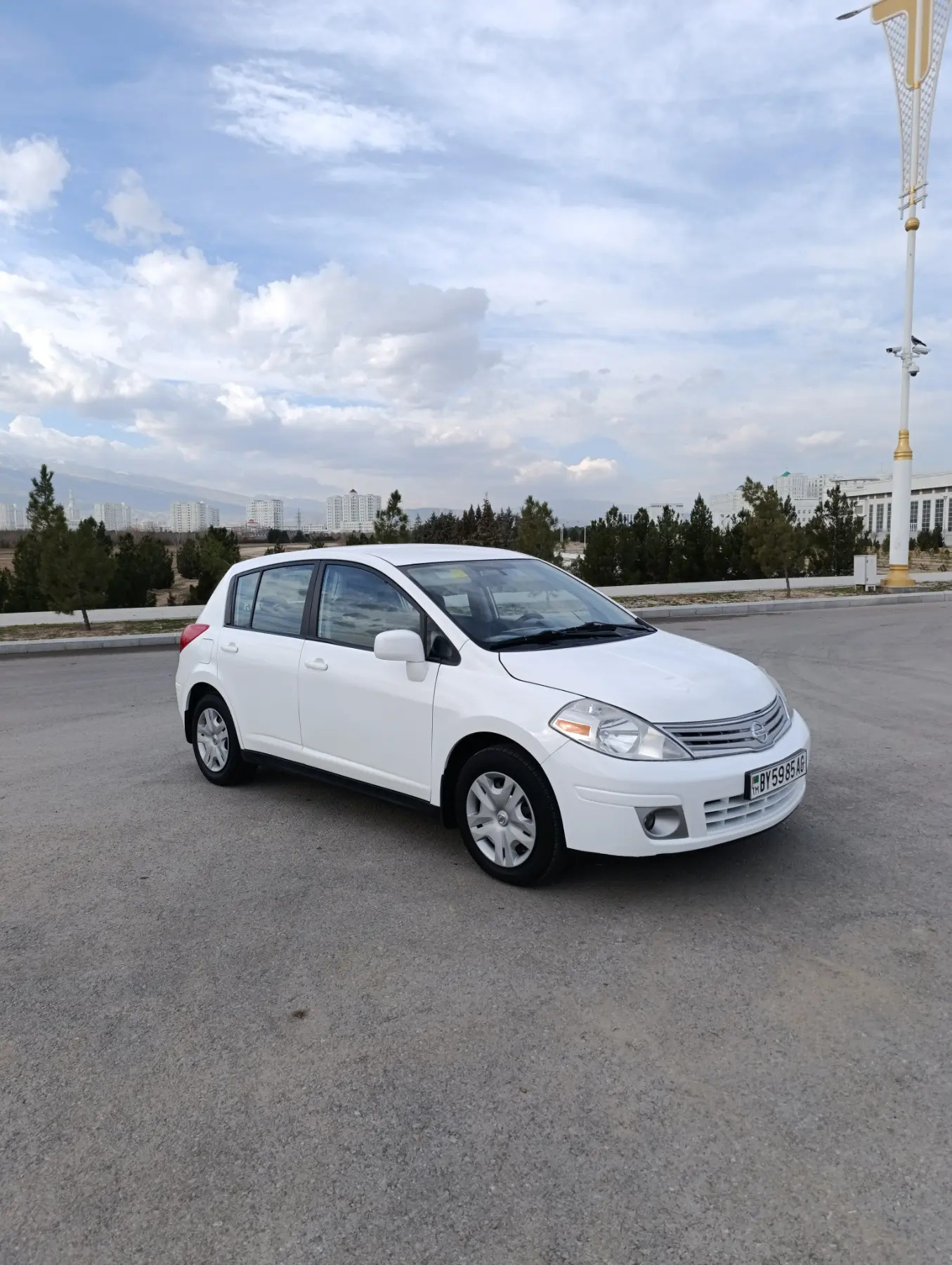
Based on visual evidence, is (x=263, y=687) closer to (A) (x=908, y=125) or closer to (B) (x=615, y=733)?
(B) (x=615, y=733)

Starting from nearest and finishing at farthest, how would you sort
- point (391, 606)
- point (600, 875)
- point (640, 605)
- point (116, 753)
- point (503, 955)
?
point (503, 955)
point (600, 875)
point (391, 606)
point (116, 753)
point (640, 605)

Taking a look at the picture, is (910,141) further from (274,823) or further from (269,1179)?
(269,1179)

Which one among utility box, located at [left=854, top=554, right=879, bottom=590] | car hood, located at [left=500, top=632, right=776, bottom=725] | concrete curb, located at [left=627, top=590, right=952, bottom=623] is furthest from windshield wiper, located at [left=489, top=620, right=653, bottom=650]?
utility box, located at [left=854, top=554, right=879, bottom=590]

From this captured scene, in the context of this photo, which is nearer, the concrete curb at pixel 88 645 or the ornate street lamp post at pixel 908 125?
the concrete curb at pixel 88 645

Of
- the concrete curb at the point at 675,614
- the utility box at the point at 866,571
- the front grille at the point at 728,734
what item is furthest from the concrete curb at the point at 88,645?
the utility box at the point at 866,571

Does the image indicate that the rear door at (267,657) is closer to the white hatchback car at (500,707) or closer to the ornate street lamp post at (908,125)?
the white hatchback car at (500,707)

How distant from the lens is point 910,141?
74.7ft

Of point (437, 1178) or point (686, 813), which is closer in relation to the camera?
point (437, 1178)

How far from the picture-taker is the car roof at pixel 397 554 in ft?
17.4

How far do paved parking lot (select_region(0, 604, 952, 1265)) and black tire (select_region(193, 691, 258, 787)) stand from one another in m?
0.63

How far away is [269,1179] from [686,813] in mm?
2175

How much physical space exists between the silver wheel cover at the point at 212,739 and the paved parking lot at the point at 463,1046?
696 millimetres

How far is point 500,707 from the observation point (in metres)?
4.21

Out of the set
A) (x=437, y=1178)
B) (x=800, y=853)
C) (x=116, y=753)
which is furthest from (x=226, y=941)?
(x=116, y=753)
